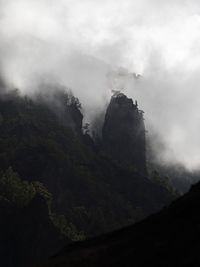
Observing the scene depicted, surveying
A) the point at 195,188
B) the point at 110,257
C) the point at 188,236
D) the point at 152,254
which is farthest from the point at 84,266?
the point at 195,188

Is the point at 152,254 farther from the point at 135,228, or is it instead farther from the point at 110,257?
the point at 135,228

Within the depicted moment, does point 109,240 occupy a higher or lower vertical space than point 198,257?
higher

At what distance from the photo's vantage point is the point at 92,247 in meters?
77.1

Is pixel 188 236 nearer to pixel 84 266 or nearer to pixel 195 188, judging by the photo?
pixel 84 266

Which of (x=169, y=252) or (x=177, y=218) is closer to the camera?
(x=169, y=252)

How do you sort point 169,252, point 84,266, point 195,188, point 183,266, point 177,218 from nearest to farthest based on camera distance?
1. point 183,266
2. point 169,252
3. point 84,266
4. point 177,218
5. point 195,188

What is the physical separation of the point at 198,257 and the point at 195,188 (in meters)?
32.2

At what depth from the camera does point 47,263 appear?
2913 inches

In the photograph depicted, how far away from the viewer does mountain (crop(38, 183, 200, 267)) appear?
64062 millimetres

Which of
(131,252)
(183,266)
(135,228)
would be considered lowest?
(183,266)

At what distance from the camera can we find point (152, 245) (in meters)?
69.9

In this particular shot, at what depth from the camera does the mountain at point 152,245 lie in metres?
64.1

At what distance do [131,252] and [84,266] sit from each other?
20.4 ft

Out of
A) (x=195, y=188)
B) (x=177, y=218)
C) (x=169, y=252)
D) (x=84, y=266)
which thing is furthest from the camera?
(x=195, y=188)
